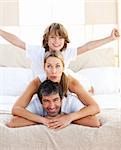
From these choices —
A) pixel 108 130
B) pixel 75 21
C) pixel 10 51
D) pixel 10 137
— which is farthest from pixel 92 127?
pixel 75 21

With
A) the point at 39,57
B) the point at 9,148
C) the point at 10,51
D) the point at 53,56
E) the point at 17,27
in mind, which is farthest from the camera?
the point at 17,27

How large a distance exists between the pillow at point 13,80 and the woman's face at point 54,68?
3.43 ft

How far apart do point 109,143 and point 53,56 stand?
552mm

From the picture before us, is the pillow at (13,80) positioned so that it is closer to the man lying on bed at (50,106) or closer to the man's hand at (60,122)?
the man lying on bed at (50,106)

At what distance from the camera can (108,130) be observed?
5.59 ft

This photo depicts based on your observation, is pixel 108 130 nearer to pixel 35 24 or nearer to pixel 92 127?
pixel 92 127

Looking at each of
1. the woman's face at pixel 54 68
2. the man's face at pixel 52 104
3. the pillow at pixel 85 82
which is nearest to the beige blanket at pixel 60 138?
the man's face at pixel 52 104

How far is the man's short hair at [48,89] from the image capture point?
1.82m

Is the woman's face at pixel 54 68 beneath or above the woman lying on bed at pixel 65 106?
above

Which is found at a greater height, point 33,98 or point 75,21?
point 75,21

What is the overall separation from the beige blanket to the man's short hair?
19cm

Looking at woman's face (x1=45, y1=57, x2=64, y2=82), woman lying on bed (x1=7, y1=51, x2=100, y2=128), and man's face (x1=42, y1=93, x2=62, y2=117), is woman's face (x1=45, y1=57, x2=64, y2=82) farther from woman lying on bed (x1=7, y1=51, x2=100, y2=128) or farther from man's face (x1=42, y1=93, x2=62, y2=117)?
man's face (x1=42, y1=93, x2=62, y2=117)

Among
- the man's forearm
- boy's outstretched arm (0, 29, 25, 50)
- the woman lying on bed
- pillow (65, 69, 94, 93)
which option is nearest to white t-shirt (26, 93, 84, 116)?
the woman lying on bed

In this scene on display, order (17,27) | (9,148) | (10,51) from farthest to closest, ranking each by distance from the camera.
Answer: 1. (17,27)
2. (10,51)
3. (9,148)
